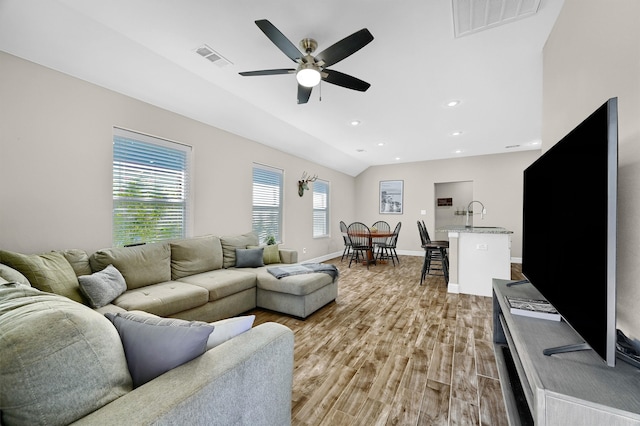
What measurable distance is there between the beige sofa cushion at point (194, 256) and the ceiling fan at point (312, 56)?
203 cm

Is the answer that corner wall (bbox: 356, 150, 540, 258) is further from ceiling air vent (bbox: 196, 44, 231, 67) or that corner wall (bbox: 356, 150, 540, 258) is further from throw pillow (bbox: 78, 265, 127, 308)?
throw pillow (bbox: 78, 265, 127, 308)

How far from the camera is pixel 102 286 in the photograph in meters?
2.08

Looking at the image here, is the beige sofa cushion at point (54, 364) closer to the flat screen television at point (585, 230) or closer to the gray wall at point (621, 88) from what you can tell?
the flat screen television at point (585, 230)

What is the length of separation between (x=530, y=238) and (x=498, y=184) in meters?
5.67

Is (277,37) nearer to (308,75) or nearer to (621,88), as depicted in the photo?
(308,75)

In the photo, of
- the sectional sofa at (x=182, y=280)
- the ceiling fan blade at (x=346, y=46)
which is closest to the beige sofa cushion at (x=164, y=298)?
the sectional sofa at (x=182, y=280)

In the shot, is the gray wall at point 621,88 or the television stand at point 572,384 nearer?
the television stand at point 572,384

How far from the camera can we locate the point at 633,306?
1.04m

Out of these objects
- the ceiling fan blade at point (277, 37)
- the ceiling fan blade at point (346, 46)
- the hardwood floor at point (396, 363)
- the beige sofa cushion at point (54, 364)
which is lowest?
the hardwood floor at point (396, 363)

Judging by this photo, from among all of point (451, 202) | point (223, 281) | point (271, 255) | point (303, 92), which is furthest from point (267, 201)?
point (451, 202)

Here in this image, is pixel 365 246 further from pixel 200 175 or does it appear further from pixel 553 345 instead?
pixel 553 345

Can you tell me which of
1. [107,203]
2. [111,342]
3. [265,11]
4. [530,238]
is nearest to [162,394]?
[111,342]

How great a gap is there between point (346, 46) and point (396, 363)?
2457 mm

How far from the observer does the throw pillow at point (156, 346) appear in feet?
2.85
